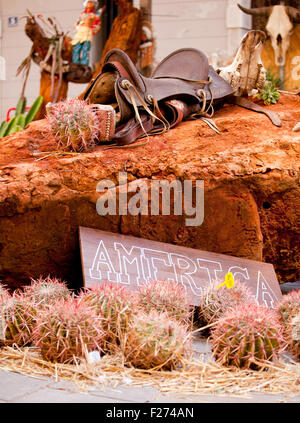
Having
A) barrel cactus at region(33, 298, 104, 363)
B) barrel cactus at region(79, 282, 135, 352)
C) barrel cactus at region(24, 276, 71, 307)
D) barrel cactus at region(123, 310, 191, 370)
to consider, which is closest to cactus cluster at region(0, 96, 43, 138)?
barrel cactus at region(24, 276, 71, 307)

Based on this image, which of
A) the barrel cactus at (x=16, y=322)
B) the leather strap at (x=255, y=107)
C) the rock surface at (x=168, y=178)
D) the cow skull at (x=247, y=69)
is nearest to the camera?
the barrel cactus at (x=16, y=322)

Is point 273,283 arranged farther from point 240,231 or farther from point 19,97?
point 19,97

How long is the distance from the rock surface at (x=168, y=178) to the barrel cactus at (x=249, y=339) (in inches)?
49.6

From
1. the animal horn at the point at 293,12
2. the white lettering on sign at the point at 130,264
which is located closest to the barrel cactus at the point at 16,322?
the white lettering on sign at the point at 130,264

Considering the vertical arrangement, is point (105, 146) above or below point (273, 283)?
above

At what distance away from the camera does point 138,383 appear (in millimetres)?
2076

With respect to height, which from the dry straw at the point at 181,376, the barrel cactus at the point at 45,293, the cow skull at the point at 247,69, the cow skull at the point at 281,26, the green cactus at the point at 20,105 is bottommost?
the dry straw at the point at 181,376

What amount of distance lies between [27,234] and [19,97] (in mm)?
5206

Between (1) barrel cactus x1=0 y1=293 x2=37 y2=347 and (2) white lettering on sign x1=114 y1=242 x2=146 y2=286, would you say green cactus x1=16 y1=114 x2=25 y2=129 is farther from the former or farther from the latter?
(1) barrel cactus x1=0 y1=293 x2=37 y2=347

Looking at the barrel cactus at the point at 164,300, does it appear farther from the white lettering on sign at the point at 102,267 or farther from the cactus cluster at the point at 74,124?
the cactus cluster at the point at 74,124

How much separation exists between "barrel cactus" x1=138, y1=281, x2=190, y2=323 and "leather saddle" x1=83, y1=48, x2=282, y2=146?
1.23m

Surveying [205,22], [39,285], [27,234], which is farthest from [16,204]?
[205,22]

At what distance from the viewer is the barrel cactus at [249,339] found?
224 cm

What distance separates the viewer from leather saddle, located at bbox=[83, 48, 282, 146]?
3727 millimetres
